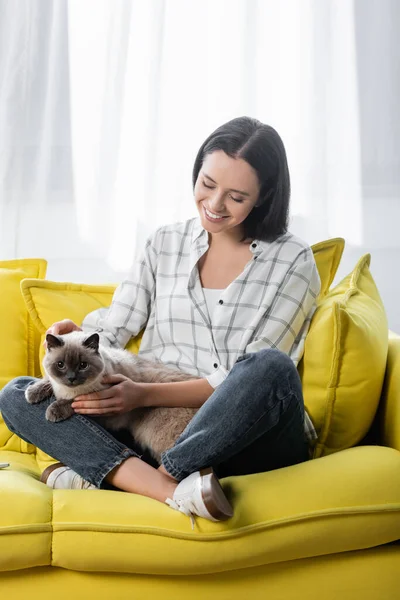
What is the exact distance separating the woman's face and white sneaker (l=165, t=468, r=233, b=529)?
2.48ft

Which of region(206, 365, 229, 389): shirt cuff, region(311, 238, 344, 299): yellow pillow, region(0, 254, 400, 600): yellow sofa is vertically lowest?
region(0, 254, 400, 600): yellow sofa

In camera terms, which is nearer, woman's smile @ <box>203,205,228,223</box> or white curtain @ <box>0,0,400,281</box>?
woman's smile @ <box>203,205,228,223</box>

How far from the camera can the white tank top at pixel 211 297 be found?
2.17 meters

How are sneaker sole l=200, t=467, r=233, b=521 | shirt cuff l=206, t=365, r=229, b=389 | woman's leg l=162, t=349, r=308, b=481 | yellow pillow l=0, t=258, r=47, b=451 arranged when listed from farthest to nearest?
yellow pillow l=0, t=258, r=47, b=451 < shirt cuff l=206, t=365, r=229, b=389 < woman's leg l=162, t=349, r=308, b=481 < sneaker sole l=200, t=467, r=233, b=521

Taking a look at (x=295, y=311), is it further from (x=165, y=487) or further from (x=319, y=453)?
(x=165, y=487)

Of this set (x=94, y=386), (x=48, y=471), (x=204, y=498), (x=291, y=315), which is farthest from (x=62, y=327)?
(x=204, y=498)

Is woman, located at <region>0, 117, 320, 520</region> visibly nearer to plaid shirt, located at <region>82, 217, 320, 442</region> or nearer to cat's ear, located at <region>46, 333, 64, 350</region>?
plaid shirt, located at <region>82, 217, 320, 442</region>

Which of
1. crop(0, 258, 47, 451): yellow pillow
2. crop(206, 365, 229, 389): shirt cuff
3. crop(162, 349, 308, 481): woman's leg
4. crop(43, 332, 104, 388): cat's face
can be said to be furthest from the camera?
crop(0, 258, 47, 451): yellow pillow

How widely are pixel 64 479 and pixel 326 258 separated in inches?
42.6

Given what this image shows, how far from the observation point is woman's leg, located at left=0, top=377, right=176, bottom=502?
5.80 feet

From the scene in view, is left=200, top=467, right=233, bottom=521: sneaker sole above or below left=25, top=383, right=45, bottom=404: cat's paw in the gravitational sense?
below

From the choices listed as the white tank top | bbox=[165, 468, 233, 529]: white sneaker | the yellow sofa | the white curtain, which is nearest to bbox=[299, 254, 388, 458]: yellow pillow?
the yellow sofa

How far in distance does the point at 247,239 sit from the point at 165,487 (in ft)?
2.70

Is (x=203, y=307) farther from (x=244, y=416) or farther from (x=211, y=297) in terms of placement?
(x=244, y=416)
